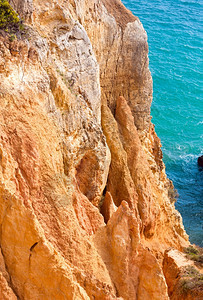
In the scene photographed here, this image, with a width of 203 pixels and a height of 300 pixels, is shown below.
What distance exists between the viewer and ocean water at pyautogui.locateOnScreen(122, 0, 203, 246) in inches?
1545

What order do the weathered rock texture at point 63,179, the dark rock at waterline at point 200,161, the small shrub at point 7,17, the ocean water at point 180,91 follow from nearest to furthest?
the weathered rock texture at point 63,179 → the small shrub at point 7,17 → the ocean water at point 180,91 → the dark rock at waterline at point 200,161

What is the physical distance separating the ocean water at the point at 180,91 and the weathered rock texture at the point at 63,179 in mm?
18617

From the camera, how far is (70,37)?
15.7 m

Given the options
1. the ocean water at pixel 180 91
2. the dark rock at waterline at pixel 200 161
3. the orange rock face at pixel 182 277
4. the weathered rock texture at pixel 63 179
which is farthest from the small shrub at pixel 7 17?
the dark rock at waterline at pixel 200 161

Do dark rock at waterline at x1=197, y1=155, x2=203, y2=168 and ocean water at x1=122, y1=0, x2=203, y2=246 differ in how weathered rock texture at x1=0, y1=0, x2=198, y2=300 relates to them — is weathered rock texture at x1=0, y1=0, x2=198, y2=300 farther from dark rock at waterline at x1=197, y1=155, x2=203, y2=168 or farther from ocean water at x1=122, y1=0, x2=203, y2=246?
dark rock at waterline at x1=197, y1=155, x2=203, y2=168

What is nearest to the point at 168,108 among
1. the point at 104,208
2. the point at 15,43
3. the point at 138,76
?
the point at 138,76

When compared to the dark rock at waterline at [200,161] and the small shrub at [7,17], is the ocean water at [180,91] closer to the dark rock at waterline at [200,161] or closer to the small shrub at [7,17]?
the dark rock at waterline at [200,161]

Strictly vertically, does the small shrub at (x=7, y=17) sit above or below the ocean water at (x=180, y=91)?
below

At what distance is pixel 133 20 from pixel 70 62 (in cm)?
712

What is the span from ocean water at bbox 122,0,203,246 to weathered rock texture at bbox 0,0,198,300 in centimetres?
1862

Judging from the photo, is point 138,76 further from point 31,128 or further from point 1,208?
point 1,208

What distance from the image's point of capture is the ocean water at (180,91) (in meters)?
39.2

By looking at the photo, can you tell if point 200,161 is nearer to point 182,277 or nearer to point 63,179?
point 182,277

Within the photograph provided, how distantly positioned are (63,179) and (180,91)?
38.7 m
